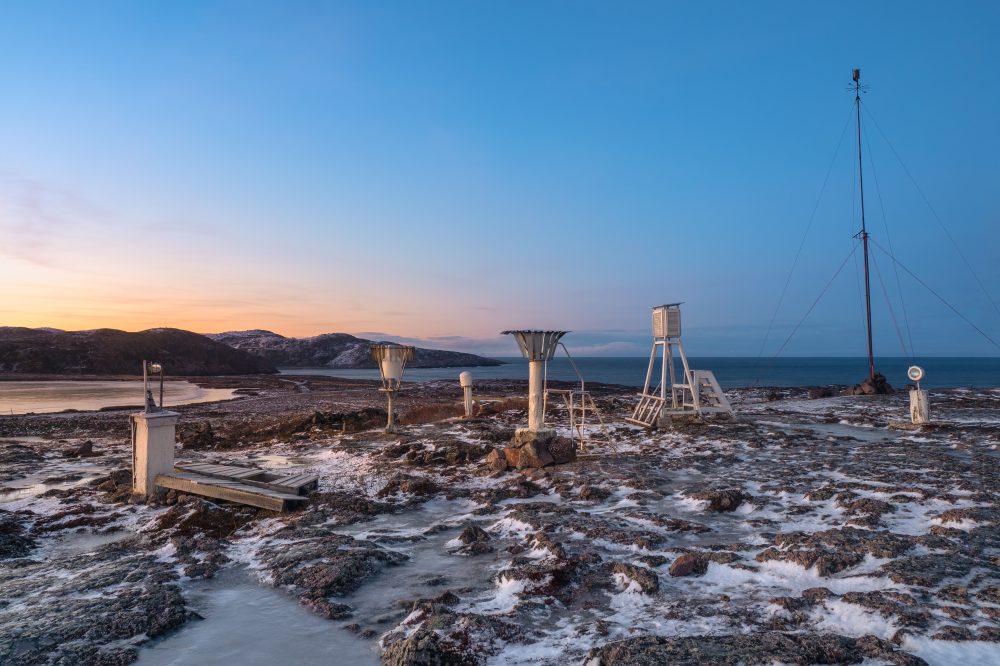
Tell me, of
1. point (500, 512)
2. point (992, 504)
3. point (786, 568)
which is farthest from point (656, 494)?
point (992, 504)

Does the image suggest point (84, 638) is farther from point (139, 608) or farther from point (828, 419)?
point (828, 419)

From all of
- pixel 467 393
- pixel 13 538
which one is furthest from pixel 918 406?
pixel 13 538

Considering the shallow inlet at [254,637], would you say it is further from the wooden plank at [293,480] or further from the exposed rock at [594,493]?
the exposed rock at [594,493]

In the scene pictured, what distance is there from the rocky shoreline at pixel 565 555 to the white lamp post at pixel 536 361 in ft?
5.16

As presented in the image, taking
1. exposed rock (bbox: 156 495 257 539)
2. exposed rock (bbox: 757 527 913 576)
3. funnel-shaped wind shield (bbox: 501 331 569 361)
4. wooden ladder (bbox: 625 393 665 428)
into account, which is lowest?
exposed rock (bbox: 156 495 257 539)

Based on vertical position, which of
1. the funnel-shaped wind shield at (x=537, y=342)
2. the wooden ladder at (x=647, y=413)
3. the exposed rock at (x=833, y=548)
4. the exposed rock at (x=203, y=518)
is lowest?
the exposed rock at (x=203, y=518)

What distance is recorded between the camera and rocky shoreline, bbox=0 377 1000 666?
17.0 ft

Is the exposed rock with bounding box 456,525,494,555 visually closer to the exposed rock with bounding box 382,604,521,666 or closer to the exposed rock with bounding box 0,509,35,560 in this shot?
the exposed rock with bounding box 382,604,521,666

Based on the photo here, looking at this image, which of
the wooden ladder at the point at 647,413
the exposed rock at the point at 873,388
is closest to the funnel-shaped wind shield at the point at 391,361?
the wooden ladder at the point at 647,413

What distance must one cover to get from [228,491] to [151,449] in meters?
2.49

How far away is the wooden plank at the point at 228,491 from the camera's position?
1059 centimetres

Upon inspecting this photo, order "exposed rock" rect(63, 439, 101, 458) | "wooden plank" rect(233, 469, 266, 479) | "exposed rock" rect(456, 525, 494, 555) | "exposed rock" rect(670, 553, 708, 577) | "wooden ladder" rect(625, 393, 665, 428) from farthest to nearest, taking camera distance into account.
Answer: "wooden ladder" rect(625, 393, 665, 428) < "exposed rock" rect(63, 439, 101, 458) < "wooden plank" rect(233, 469, 266, 479) < "exposed rock" rect(456, 525, 494, 555) < "exposed rock" rect(670, 553, 708, 577)

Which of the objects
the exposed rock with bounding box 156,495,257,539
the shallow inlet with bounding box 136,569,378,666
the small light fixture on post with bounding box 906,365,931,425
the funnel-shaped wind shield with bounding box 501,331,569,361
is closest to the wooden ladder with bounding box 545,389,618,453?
the funnel-shaped wind shield with bounding box 501,331,569,361

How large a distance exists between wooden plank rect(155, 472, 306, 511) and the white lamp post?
6.16 metres
